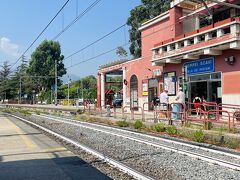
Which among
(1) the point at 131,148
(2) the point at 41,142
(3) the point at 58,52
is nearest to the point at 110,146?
(1) the point at 131,148

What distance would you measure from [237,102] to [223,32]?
4.05m

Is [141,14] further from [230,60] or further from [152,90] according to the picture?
[230,60]

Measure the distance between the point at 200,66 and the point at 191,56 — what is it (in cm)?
87

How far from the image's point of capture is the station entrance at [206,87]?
1006 inches

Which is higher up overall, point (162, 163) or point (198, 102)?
point (198, 102)

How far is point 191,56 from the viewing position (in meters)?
27.0

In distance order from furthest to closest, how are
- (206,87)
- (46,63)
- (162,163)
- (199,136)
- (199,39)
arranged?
(46,63)
(206,87)
(199,39)
(199,136)
(162,163)

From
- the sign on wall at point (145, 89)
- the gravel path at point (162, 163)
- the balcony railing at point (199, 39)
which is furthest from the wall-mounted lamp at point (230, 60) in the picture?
the sign on wall at point (145, 89)

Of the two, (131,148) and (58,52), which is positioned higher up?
(58,52)

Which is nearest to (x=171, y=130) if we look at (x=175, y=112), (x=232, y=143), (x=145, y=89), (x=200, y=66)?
(x=175, y=112)

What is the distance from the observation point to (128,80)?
4016 cm

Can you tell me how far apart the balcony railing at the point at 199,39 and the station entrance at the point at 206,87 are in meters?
2.02

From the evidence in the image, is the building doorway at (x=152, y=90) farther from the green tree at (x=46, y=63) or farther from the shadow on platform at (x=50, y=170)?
the green tree at (x=46, y=63)

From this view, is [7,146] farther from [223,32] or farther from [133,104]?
[133,104]
